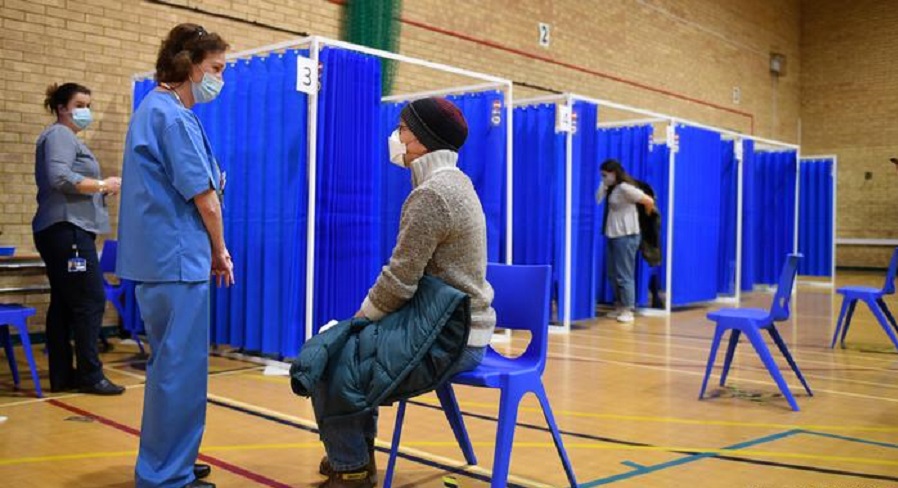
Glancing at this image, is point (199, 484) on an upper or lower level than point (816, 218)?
Result: lower

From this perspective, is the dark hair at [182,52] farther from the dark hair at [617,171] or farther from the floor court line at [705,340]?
the dark hair at [617,171]

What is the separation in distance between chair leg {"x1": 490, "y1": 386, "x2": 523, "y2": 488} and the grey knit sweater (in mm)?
180

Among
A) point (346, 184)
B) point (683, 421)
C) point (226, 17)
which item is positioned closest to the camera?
point (683, 421)

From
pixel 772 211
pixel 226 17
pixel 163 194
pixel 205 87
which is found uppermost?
pixel 226 17

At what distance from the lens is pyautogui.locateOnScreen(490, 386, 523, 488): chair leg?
253 cm

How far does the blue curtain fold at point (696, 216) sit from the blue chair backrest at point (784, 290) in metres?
4.20

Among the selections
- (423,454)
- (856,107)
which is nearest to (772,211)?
(856,107)

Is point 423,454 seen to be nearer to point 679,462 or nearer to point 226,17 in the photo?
point 679,462

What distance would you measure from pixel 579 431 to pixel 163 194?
2.15 m

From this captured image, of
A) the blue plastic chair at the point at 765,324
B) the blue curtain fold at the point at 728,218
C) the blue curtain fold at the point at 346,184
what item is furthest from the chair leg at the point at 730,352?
the blue curtain fold at the point at 728,218

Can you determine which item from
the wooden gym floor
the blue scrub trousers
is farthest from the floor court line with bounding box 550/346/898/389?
the blue scrub trousers

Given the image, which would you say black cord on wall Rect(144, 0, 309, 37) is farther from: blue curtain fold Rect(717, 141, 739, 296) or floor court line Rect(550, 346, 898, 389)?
blue curtain fold Rect(717, 141, 739, 296)

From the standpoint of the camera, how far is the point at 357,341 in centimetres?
249

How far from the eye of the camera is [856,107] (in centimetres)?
1608
